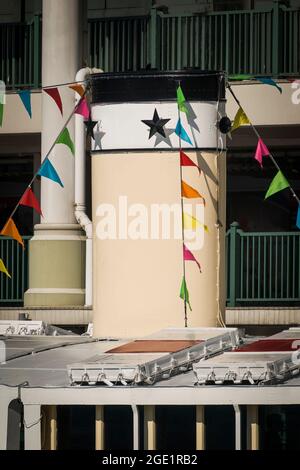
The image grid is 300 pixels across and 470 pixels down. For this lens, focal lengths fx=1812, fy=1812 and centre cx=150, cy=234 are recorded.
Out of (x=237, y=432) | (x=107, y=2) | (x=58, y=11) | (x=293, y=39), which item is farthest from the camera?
(x=107, y=2)

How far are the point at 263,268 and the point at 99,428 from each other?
10720 mm

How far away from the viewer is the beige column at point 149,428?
34.4 feet

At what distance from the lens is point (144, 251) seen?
47.1 feet

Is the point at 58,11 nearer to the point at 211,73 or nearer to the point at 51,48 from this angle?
the point at 51,48

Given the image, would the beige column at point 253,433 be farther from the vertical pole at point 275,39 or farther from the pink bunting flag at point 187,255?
the vertical pole at point 275,39

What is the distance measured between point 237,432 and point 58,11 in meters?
11.6

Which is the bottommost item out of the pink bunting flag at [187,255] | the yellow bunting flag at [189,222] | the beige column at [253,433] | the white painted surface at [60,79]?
the beige column at [253,433]

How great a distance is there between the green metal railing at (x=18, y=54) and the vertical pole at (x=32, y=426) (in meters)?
12.7

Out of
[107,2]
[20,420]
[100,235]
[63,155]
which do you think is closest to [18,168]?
[107,2]

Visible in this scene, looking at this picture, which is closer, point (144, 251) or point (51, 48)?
point (144, 251)

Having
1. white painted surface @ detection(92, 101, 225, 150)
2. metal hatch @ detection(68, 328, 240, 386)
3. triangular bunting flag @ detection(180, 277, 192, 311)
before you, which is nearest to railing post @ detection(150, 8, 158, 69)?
white painted surface @ detection(92, 101, 225, 150)

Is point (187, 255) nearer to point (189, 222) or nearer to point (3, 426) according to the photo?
point (189, 222)

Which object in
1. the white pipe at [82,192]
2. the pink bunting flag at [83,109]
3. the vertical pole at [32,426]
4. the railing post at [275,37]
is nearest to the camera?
the vertical pole at [32,426]

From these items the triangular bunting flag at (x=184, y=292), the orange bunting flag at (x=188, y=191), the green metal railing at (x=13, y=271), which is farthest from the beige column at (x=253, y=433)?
the green metal railing at (x=13, y=271)
